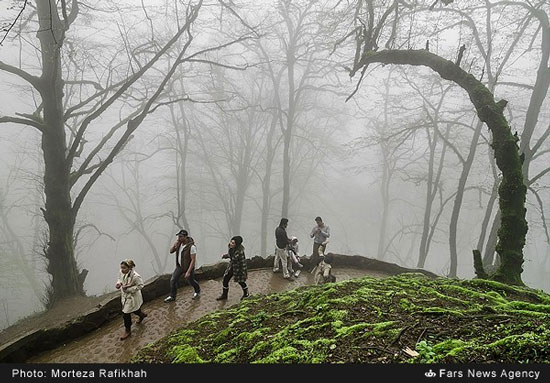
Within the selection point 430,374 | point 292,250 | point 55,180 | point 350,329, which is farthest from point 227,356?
point 55,180

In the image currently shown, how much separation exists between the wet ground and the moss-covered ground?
132cm

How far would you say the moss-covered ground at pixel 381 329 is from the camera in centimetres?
248

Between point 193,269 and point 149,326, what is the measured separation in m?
1.52

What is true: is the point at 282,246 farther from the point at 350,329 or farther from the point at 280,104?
the point at 280,104

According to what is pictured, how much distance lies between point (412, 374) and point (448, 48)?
1635cm

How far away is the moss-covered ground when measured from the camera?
8.15 feet

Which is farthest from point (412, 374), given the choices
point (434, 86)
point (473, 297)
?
point (434, 86)

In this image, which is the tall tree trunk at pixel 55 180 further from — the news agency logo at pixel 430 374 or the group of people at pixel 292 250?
the news agency logo at pixel 430 374

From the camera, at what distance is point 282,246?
8.48m

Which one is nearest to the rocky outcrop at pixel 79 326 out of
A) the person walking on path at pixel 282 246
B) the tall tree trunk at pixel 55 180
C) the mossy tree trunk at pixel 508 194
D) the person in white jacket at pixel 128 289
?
the person in white jacket at pixel 128 289

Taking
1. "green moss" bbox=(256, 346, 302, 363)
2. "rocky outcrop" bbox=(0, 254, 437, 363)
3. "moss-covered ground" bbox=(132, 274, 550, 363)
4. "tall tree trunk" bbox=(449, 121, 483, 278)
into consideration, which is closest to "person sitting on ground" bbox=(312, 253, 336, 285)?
"moss-covered ground" bbox=(132, 274, 550, 363)

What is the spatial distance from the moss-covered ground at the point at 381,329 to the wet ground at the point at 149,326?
1317 millimetres

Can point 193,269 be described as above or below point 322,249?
below

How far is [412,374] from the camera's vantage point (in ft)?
7.59
